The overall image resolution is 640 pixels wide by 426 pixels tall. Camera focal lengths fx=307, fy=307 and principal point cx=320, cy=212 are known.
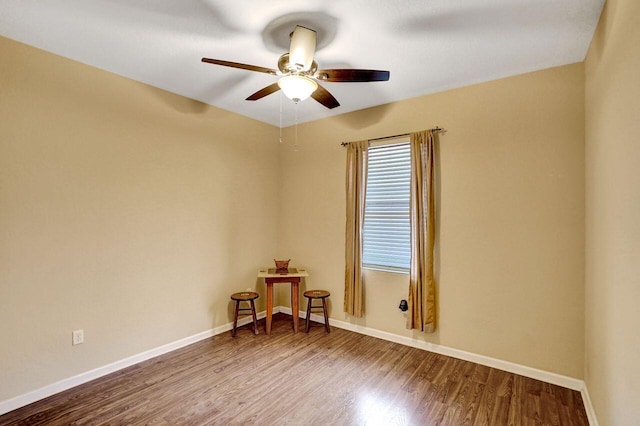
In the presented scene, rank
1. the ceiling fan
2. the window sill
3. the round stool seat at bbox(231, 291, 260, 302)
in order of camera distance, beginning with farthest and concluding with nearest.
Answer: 1. the round stool seat at bbox(231, 291, 260, 302)
2. the window sill
3. the ceiling fan

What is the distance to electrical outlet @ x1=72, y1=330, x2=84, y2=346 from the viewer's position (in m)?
2.55

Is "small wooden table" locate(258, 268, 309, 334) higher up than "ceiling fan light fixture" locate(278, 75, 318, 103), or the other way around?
"ceiling fan light fixture" locate(278, 75, 318, 103)

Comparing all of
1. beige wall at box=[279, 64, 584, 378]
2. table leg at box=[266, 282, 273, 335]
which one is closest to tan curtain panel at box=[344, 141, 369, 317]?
beige wall at box=[279, 64, 584, 378]

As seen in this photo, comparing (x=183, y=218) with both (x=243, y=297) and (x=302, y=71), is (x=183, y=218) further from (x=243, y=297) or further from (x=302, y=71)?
(x=302, y=71)

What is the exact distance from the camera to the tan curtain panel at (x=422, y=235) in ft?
10.3

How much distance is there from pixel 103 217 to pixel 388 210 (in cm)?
283

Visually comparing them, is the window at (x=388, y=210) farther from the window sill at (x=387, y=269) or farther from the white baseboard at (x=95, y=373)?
the white baseboard at (x=95, y=373)

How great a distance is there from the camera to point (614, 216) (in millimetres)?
1716

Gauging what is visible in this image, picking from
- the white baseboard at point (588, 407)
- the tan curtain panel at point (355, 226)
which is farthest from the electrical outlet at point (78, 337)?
the white baseboard at point (588, 407)

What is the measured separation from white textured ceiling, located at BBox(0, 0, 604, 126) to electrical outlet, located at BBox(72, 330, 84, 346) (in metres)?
2.28

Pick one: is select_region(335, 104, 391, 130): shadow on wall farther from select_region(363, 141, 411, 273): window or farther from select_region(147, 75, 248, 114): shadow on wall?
select_region(147, 75, 248, 114): shadow on wall

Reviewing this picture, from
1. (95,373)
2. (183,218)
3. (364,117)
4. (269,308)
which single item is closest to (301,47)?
(364,117)

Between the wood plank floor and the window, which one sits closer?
the wood plank floor

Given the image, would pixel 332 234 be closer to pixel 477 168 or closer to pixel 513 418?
pixel 477 168
